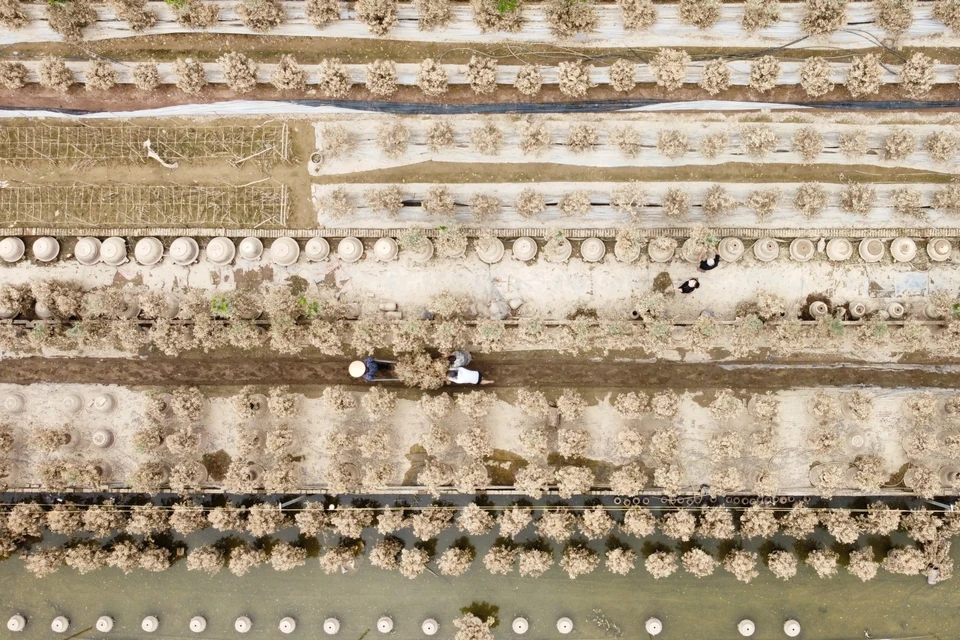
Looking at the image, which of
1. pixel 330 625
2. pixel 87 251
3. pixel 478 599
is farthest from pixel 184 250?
pixel 478 599

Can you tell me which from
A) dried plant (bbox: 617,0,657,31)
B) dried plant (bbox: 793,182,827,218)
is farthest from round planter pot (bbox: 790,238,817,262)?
dried plant (bbox: 617,0,657,31)

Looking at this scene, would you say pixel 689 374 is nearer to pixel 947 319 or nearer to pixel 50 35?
pixel 947 319

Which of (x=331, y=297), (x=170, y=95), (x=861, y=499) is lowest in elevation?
(x=861, y=499)

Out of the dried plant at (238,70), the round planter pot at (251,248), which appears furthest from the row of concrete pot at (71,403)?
the dried plant at (238,70)

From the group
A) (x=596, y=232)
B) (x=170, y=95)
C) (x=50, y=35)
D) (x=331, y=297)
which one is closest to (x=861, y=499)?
(x=596, y=232)

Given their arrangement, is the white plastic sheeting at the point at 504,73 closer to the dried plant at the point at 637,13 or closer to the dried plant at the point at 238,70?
the dried plant at the point at 238,70
